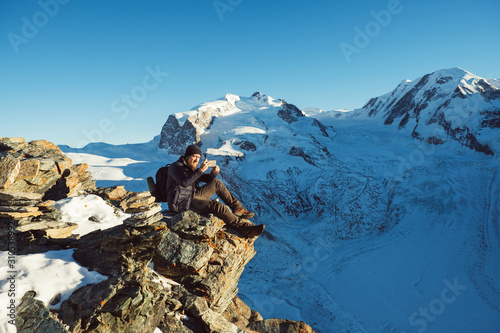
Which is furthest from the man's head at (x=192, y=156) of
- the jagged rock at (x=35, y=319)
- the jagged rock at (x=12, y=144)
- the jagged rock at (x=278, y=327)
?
the jagged rock at (x=12, y=144)

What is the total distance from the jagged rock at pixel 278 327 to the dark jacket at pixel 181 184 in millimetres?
4735

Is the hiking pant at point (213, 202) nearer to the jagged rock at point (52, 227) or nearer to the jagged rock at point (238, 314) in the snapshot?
the jagged rock at point (52, 227)

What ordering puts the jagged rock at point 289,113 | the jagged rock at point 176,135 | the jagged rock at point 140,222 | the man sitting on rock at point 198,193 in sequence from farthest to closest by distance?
the jagged rock at point 289,113, the jagged rock at point 176,135, the man sitting on rock at point 198,193, the jagged rock at point 140,222

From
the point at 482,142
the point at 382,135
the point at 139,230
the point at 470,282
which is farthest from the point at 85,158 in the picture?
the point at 482,142

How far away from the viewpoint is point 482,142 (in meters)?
56.6

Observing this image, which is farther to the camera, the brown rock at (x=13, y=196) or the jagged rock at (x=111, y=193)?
the jagged rock at (x=111, y=193)

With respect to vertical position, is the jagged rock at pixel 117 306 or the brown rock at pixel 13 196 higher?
the brown rock at pixel 13 196

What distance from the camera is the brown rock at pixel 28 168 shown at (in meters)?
8.92

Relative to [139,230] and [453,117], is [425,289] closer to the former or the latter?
[139,230]

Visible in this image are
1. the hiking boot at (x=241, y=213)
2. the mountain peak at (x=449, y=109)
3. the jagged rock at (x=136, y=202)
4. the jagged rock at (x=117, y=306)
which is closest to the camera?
the jagged rock at (x=117, y=306)

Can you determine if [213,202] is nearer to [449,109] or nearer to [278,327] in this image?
[278,327]

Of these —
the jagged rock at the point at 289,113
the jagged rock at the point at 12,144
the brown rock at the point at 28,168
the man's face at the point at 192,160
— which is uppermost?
the jagged rock at the point at 289,113

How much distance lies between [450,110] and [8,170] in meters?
87.1

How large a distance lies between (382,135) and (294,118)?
91.2 feet
